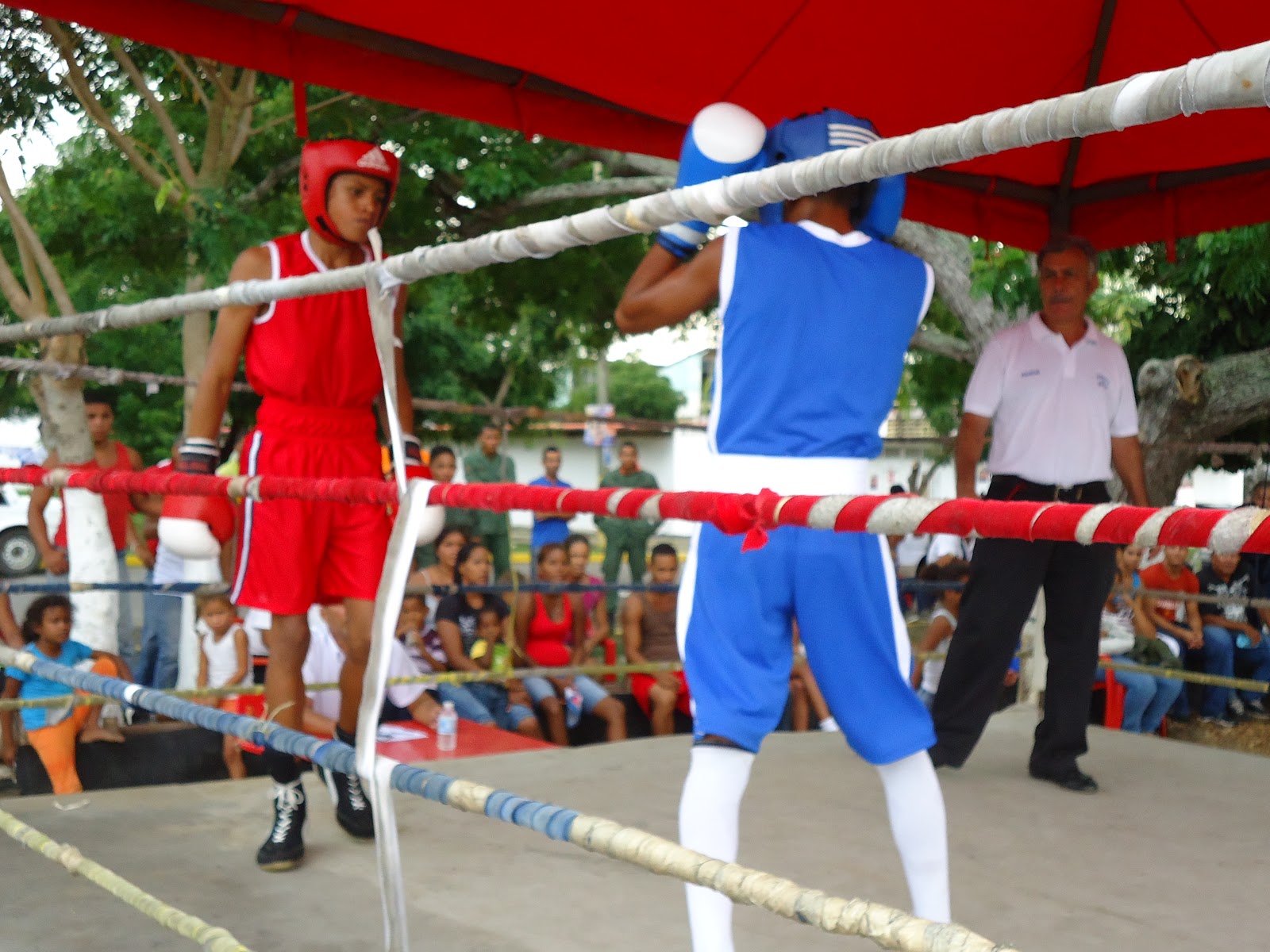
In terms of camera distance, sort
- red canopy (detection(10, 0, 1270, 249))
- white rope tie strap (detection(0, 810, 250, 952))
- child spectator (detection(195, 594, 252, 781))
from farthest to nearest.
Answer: child spectator (detection(195, 594, 252, 781))
red canopy (detection(10, 0, 1270, 249))
white rope tie strap (detection(0, 810, 250, 952))

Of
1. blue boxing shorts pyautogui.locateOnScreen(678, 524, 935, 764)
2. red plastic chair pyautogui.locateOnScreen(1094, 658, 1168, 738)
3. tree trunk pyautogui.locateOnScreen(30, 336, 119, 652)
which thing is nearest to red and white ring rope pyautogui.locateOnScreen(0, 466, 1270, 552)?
blue boxing shorts pyautogui.locateOnScreen(678, 524, 935, 764)

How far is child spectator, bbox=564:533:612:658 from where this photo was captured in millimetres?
6531

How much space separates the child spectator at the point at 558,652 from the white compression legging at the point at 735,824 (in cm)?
380

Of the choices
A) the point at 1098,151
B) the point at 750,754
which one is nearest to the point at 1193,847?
the point at 750,754

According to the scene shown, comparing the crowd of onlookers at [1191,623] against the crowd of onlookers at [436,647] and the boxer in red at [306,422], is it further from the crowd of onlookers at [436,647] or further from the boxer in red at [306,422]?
the boxer in red at [306,422]

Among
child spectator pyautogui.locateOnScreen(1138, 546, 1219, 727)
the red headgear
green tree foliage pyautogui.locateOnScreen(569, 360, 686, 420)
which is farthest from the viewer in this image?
green tree foliage pyautogui.locateOnScreen(569, 360, 686, 420)

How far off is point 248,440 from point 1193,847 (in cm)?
239

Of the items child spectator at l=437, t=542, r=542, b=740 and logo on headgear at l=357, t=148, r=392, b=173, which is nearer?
logo on headgear at l=357, t=148, r=392, b=173

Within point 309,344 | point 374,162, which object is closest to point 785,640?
point 309,344

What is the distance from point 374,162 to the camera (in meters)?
2.60

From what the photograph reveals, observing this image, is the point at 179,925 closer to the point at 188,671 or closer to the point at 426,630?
the point at 188,671

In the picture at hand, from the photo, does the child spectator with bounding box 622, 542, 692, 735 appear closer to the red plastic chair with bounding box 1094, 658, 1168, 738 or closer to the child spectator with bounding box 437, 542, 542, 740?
the child spectator with bounding box 437, 542, 542, 740

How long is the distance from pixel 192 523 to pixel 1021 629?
86.5 inches

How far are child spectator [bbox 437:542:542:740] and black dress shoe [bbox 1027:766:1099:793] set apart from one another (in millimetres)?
2592
